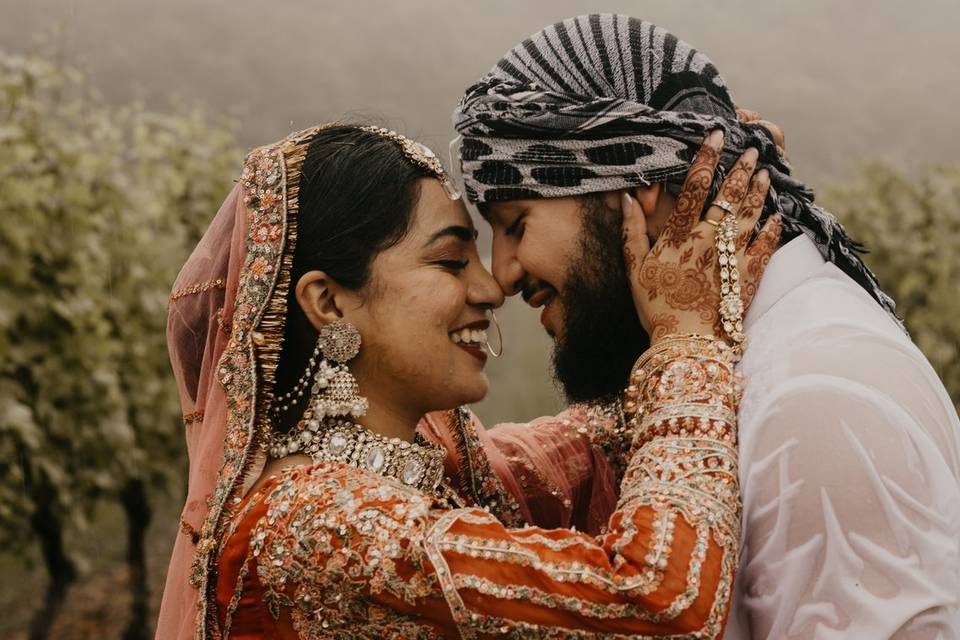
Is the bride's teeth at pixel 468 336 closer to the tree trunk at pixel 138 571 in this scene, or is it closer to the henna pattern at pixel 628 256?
the henna pattern at pixel 628 256

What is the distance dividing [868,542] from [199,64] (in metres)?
8.97

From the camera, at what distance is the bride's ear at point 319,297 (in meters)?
2.31

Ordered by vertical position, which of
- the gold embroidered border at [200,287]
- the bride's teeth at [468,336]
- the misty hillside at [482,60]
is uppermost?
the misty hillside at [482,60]

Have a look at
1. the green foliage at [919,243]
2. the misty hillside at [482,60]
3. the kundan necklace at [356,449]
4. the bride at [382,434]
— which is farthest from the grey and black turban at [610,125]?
the green foliage at [919,243]

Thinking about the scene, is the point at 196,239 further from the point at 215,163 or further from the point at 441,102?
the point at 441,102

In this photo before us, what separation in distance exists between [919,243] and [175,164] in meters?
5.68

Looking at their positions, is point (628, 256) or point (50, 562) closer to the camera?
point (628, 256)

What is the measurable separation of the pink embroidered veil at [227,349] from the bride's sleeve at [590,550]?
318 mm

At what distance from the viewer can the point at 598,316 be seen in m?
2.46

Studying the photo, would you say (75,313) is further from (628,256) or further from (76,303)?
(628,256)

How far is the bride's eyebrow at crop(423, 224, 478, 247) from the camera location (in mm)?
2379

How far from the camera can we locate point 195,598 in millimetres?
2230

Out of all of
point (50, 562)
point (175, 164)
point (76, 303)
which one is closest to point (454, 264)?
point (76, 303)

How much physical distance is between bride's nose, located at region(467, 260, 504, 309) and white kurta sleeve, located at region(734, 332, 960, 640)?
762 mm
